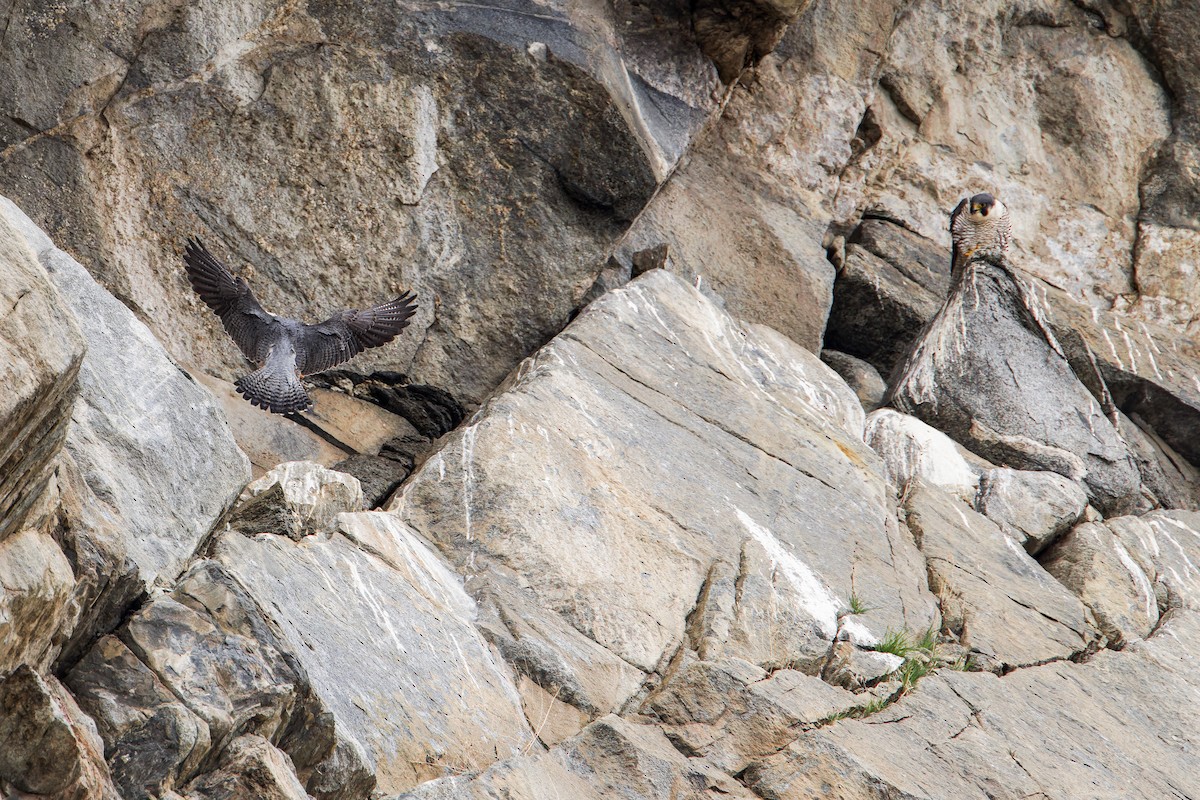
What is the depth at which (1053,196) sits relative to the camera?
1111 cm

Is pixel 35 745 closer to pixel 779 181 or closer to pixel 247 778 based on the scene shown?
pixel 247 778

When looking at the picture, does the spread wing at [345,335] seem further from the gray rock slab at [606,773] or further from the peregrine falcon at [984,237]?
the peregrine falcon at [984,237]

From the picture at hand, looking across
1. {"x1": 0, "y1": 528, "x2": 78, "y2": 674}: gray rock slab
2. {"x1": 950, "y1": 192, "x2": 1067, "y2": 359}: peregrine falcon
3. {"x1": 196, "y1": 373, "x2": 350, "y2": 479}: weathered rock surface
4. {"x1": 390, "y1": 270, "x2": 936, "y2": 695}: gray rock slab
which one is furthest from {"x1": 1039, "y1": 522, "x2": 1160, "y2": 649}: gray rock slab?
{"x1": 0, "y1": 528, "x2": 78, "y2": 674}: gray rock slab

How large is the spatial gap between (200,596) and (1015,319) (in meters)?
6.70

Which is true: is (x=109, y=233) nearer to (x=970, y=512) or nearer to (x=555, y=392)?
(x=555, y=392)

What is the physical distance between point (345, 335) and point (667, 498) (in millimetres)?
1808

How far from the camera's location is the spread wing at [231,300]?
6.24 meters

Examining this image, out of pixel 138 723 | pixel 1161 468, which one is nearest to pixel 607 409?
pixel 138 723

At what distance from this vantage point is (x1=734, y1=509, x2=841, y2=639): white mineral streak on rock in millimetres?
5629

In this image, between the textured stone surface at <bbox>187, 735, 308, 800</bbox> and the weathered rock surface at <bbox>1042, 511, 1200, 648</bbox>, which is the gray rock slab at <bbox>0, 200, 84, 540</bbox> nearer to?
the textured stone surface at <bbox>187, 735, 308, 800</bbox>

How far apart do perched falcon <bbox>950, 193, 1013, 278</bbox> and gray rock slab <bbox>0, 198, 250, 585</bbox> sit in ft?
20.4

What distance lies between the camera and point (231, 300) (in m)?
6.28

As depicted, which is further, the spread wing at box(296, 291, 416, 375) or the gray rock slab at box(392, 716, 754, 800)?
the spread wing at box(296, 291, 416, 375)

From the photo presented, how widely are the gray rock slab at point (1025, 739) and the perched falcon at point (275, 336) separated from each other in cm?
304
